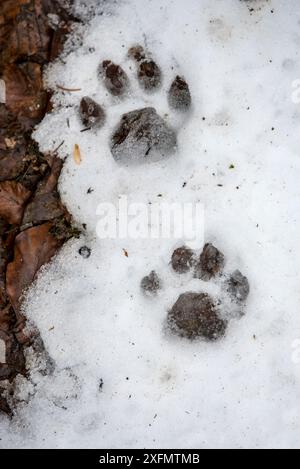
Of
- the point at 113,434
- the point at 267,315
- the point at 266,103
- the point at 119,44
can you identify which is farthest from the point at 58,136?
the point at 113,434

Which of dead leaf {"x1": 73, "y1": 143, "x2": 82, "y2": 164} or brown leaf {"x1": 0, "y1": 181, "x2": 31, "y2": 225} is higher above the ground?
dead leaf {"x1": 73, "y1": 143, "x2": 82, "y2": 164}

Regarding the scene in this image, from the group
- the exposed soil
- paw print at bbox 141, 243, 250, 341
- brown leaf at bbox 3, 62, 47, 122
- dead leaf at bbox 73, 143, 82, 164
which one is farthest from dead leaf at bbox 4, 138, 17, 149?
paw print at bbox 141, 243, 250, 341

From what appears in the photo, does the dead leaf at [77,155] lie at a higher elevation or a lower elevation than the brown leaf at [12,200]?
higher

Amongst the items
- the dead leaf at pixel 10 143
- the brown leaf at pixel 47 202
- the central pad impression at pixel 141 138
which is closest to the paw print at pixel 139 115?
the central pad impression at pixel 141 138

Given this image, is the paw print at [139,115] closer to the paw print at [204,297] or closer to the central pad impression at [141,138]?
the central pad impression at [141,138]

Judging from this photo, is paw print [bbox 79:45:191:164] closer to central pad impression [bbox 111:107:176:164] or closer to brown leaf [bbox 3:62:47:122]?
central pad impression [bbox 111:107:176:164]

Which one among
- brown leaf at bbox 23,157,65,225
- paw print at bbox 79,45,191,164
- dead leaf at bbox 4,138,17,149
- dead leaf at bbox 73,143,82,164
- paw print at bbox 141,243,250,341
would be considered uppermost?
paw print at bbox 79,45,191,164
